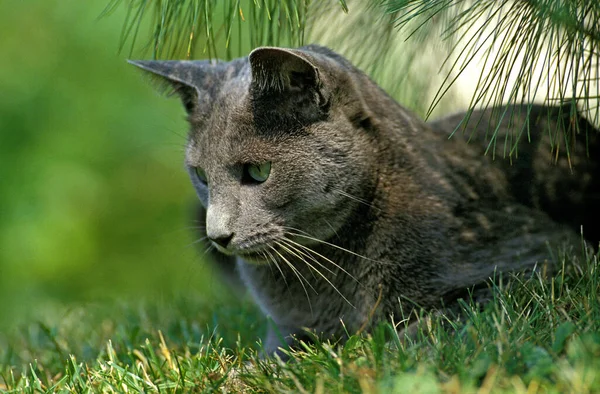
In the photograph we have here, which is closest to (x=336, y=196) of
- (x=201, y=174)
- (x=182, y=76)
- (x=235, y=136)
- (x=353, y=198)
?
(x=353, y=198)

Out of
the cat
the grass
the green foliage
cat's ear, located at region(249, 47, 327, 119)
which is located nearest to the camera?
the grass

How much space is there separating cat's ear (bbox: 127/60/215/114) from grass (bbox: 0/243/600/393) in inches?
30.9

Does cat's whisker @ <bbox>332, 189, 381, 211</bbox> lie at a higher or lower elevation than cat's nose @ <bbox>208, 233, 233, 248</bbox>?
higher

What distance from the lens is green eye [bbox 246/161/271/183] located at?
7.05ft

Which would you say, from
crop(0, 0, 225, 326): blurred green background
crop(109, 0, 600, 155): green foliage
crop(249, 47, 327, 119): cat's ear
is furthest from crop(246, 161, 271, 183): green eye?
crop(0, 0, 225, 326): blurred green background

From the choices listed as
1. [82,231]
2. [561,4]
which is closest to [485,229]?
[561,4]

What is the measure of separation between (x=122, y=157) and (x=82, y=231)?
24.1 inches

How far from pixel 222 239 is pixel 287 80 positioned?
0.47 meters

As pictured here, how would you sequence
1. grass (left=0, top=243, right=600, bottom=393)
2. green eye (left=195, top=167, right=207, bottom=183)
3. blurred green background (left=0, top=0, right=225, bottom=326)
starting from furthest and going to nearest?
blurred green background (left=0, top=0, right=225, bottom=326), green eye (left=195, top=167, right=207, bottom=183), grass (left=0, top=243, right=600, bottom=393)

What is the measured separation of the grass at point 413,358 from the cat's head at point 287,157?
350mm

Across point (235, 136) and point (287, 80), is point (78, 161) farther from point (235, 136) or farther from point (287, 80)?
point (287, 80)

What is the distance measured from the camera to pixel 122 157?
560 cm

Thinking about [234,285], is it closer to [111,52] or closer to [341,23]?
[341,23]

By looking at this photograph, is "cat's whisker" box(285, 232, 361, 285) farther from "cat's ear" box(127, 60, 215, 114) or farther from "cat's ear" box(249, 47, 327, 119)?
"cat's ear" box(127, 60, 215, 114)
